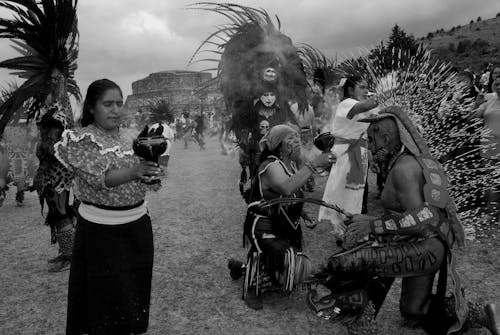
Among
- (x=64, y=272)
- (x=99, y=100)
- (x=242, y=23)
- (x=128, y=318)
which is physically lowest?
(x=64, y=272)

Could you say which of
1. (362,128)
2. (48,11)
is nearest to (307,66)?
(362,128)

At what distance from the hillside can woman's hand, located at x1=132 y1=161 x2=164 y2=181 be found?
34314 millimetres

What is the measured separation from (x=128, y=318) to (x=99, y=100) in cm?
124

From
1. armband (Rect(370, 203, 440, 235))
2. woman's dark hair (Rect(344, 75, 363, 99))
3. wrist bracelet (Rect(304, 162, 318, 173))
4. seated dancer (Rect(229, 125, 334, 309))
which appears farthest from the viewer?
woman's dark hair (Rect(344, 75, 363, 99))

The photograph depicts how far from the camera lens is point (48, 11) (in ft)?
11.7

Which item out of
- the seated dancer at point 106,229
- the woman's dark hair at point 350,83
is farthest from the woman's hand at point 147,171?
the woman's dark hair at point 350,83

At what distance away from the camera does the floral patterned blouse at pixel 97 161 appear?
6.72ft

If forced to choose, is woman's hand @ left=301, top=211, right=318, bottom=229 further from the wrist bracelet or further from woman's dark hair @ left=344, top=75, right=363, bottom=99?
woman's dark hair @ left=344, top=75, right=363, bottom=99

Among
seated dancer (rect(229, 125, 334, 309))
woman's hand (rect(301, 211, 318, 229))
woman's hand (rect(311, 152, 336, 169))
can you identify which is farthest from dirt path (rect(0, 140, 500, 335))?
woman's hand (rect(311, 152, 336, 169))

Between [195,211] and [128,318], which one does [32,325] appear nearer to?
[128,318]

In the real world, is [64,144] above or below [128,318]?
above

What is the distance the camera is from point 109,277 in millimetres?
2182

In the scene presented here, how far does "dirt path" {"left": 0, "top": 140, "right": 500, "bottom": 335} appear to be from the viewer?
123 inches

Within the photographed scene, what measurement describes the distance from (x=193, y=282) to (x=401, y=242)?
219 cm
